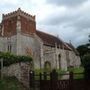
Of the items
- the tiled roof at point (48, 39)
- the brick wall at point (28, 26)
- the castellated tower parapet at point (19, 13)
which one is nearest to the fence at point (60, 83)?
the brick wall at point (28, 26)

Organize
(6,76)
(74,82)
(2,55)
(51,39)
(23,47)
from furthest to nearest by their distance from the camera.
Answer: (51,39) → (23,47) → (2,55) → (6,76) → (74,82)

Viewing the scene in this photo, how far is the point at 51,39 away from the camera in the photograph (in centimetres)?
6209

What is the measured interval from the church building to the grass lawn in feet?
105

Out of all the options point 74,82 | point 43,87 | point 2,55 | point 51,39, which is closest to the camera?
point 74,82

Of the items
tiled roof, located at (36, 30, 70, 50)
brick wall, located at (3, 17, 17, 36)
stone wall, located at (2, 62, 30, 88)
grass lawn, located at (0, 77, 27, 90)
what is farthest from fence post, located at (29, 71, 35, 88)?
tiled roof, located at (36, 30, 70, 50)

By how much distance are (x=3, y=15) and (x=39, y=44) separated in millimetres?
10330

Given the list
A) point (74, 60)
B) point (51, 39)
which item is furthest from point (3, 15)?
point (74, 60)

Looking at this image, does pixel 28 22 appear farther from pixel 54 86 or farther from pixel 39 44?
pixel 54 86

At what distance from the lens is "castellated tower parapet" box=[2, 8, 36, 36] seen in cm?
5375

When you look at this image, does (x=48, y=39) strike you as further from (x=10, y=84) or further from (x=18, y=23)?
(x=10, y=84)

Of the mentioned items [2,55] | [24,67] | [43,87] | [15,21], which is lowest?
[43,87]

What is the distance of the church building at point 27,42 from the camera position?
53.6m

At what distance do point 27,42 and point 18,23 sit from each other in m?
4.62

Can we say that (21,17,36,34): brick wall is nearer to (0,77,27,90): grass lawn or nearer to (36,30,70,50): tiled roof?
(36,30,70,50): tiled roof
